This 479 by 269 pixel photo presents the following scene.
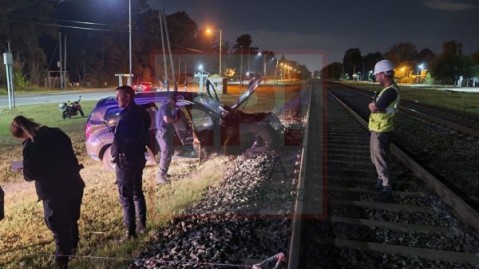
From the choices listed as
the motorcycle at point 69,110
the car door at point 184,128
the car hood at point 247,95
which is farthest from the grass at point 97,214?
the motorcycle at point 69,110

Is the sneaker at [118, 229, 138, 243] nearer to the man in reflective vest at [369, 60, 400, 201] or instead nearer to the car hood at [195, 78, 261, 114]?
the man in reflective vest at [369, 60, 400, 201]

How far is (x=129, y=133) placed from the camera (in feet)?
17.6

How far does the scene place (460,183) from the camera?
7.56m

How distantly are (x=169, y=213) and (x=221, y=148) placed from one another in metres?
3.79

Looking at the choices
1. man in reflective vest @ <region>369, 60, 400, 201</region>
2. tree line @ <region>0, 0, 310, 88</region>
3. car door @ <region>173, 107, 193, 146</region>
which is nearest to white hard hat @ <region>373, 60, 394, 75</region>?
man in reflective vest @ <region>369, 60, 400, 201</region>

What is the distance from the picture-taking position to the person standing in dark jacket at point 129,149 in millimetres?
5371

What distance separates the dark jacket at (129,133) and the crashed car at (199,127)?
300 centimetres

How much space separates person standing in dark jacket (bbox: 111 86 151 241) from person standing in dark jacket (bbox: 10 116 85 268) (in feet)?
1.83

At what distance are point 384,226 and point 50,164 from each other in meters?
3.67

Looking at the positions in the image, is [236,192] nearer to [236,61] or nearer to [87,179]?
[87,179]

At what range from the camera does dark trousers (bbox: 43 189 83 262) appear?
186 inches

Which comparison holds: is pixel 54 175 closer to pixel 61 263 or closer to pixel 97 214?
pixel 61 263

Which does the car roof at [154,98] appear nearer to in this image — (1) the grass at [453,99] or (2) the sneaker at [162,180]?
(2) the sneaker at [162,180]

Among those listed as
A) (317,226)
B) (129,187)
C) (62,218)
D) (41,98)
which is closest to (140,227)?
(129,187)
